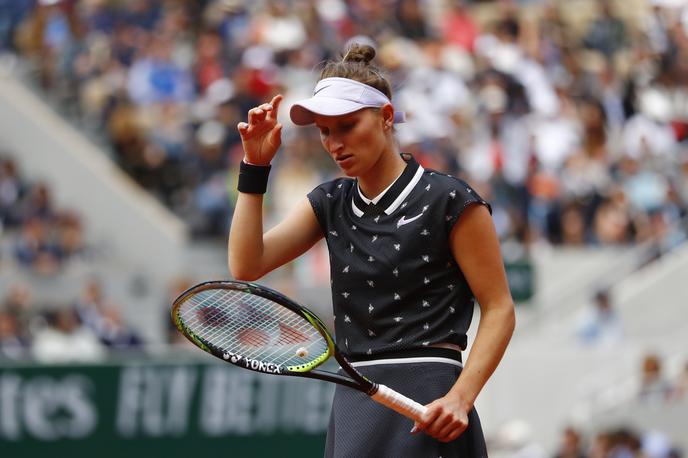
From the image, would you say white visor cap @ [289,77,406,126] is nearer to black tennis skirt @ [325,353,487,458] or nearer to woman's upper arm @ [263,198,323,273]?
woman's upper arm @ [263,198,323,273]

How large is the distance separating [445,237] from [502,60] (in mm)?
14178

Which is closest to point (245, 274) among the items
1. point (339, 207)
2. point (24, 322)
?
point (339, 207)

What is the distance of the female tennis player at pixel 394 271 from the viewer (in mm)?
4348

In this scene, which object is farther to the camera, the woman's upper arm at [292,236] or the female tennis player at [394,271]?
the woman's upper arm at [292,236]

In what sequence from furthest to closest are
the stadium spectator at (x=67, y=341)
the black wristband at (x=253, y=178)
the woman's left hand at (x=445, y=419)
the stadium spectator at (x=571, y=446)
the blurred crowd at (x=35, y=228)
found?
the blurred crowd at (x=35, y=228), the stadium spectator at (x=67, y=341), the stadium spectator at (x=571, y=446), the black wristband at (x=253, y=178), the woman's left hand at (x=445, y=419)

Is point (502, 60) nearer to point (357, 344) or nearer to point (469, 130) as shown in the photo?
point (469, 130)

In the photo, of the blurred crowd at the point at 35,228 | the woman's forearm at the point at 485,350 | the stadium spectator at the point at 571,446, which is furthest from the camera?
the blurred crowd at the point at 35,228

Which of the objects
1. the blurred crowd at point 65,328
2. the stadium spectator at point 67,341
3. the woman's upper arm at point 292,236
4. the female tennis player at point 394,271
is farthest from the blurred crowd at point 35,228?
the female tennis player at point 394,271

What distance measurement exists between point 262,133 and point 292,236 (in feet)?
1.20

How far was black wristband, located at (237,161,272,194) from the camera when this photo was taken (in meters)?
4.45

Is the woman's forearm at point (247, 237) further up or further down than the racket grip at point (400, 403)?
further up

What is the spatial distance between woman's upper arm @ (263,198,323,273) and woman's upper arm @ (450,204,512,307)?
494 millimetres

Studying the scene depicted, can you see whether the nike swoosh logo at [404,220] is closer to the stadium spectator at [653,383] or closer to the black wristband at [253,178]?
the black wristband at [253,178]

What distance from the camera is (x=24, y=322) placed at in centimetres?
1345
